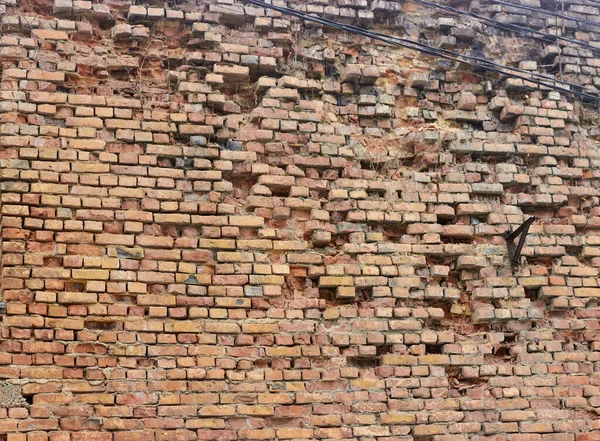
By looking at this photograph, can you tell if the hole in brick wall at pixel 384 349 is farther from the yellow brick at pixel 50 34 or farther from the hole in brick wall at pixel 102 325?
the yellow brick at pixel 50 34

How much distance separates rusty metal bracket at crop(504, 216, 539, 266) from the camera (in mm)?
5098

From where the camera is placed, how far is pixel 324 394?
15.4 ft

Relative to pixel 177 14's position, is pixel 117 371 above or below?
below

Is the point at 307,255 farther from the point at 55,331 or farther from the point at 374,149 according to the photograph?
the point at 55,331

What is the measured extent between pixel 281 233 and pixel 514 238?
143 centimetres

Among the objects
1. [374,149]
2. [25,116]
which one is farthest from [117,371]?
[374,149]

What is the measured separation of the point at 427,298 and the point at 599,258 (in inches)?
46.1

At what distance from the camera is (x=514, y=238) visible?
17.2 feet

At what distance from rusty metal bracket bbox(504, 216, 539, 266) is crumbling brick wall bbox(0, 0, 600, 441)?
0.05 meters

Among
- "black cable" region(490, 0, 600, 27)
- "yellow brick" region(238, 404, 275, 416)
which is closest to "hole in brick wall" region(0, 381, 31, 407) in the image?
"yellow brick" region(238, 404, 275, 416)

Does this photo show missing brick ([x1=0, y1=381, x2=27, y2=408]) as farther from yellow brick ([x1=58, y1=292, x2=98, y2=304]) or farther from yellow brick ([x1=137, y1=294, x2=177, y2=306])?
yellow brick ([x1=137, y1=294, x2=177, y2=306])

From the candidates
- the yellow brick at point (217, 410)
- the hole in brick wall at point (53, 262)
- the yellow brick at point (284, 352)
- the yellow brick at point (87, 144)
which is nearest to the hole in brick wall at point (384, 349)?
the yellow brick at point (284, 352)

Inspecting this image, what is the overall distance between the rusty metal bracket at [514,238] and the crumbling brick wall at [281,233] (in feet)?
0.17

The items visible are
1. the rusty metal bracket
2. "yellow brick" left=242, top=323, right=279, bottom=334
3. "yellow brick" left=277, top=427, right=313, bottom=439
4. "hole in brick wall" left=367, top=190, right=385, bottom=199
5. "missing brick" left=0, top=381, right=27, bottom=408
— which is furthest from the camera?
"hole in brick wall" left=367, top=190, right=385, bottom=199
